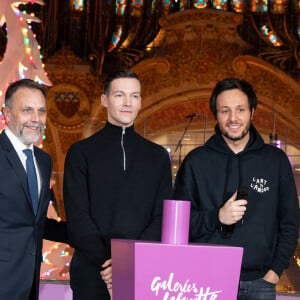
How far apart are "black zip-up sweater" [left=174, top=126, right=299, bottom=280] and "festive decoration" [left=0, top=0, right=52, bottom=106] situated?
50.2 inches

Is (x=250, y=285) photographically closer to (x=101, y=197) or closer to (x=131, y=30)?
(x=101, y=197)

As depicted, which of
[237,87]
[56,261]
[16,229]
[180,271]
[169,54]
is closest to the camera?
[180,271]

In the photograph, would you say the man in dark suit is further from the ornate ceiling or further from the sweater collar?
the ornate ceiling

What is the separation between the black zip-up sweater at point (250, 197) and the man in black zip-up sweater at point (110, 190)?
4.2 inches

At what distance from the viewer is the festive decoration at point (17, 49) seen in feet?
10.3

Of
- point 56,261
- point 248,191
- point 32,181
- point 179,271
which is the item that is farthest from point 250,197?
point 56,261

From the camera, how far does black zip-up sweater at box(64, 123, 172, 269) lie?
6.56 ft

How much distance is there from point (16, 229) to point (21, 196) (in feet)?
0.32

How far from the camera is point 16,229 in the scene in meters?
2.01

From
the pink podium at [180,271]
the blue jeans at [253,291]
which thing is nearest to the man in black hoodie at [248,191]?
the blue jeans at [253,291]

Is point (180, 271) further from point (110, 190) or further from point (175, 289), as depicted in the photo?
point (110, 190)

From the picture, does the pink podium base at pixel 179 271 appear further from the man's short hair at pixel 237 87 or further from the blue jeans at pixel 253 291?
the man's short hair at pixel 237 87

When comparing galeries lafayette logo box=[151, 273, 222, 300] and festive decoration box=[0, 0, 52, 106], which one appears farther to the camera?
festive decoration box=[0, 0, 52, 106]

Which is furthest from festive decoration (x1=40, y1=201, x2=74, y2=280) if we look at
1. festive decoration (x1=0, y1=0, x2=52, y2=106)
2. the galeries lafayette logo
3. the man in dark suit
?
the galeries lafayette logo
